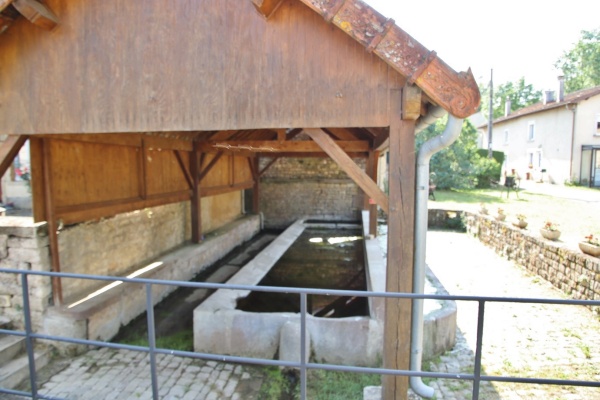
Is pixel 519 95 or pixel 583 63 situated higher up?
pixel 583 63

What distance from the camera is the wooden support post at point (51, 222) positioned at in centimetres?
431

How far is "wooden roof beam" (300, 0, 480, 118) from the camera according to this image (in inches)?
98.4

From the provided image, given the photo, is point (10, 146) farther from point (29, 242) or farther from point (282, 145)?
point (282, 145)

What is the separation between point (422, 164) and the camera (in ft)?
9.96

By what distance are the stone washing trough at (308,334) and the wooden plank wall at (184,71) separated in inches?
102

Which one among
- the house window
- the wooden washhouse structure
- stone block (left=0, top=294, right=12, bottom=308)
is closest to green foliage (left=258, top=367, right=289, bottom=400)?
the wooden washhouse structure

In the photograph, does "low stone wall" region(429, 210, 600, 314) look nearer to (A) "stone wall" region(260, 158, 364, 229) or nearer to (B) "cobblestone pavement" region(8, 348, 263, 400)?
(A) "stone wall" region(260, 158, 364, 229)

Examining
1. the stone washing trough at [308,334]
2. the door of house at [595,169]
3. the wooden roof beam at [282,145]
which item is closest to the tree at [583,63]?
the door of house at [595,169]

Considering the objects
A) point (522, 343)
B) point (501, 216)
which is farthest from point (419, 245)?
point (501, 216)

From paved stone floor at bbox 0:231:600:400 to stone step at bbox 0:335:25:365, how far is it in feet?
1.65

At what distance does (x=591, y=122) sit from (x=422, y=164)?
22.3 m

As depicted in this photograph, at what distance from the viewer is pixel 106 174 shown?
551 cm

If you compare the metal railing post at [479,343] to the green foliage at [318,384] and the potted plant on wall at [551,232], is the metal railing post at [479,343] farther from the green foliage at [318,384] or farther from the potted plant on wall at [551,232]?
the potted plant on wall at [551,232]

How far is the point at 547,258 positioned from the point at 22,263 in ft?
29.6
